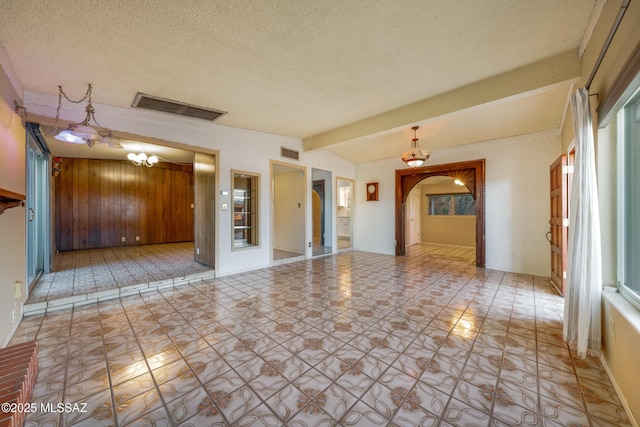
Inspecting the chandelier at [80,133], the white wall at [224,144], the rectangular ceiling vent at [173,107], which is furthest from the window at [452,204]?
the chandelier at [80,133]

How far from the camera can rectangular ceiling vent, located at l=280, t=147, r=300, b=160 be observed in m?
5.52

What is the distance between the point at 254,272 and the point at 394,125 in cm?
366

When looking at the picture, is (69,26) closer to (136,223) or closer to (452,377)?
(452,377)

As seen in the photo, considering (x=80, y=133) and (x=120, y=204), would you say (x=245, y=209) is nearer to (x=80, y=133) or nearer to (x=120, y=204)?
(x=80, y=133)

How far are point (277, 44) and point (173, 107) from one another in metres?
2.17

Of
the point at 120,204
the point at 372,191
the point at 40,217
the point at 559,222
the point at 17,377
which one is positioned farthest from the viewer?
the point at 120,204

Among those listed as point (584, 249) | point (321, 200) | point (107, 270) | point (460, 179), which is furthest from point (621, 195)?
point (107, 270)

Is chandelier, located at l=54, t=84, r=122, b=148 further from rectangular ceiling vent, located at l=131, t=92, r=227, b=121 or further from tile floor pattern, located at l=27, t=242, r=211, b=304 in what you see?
tile floor pattern, located at l=27, t=242, r=211, b=304

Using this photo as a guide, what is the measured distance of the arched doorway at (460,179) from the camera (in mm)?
5191

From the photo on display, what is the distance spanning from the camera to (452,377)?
5.93ft

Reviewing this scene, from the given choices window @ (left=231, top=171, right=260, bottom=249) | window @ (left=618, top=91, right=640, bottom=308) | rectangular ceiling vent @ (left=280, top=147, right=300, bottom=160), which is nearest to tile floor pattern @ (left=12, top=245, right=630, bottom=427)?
window @ (left=618, top=91, right=640, bottom=308)

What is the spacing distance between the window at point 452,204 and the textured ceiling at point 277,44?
615 cm

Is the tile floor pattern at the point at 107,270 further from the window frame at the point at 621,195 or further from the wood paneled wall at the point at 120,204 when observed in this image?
the window frame at the point at 621,195

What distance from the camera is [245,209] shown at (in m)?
5.18
